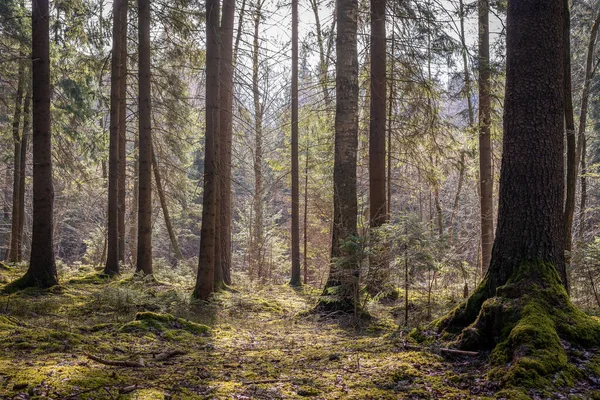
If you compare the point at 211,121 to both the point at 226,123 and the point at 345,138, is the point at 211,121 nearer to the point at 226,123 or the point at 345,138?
the point at 345,138

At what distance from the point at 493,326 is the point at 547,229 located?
44.3 inches

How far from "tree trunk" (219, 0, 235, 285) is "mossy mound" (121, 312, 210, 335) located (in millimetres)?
4614

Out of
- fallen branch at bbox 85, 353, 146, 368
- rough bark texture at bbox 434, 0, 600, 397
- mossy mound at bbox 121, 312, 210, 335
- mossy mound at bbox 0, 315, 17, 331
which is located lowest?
mossy mound at bbox 121, 312, 210, 335

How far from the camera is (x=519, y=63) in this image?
4.30 meters

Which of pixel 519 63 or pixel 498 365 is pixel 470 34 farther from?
pixel 498 365

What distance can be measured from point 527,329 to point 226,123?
877 centimetres

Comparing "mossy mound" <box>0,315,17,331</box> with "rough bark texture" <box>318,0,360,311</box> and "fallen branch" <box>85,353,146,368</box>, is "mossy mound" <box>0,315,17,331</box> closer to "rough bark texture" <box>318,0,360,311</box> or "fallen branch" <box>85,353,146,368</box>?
"fallen branch" <box>85,353,146,368</box>

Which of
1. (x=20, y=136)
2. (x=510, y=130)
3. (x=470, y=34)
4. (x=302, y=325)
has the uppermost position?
(x=470, y=34)

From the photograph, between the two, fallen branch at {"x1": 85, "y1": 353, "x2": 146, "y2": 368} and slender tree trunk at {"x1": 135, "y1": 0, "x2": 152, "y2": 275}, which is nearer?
fallen branch at {"x1": 85, "y1": 353, "x2": 146, "y2": 368}

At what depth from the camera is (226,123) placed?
424 inches

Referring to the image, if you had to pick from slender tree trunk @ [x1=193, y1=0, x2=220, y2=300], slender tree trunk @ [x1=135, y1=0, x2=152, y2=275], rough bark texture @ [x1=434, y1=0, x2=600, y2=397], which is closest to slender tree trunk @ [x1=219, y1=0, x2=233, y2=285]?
slender tree trunk @ [x1=135, y1=0, x2=152, y2=275]

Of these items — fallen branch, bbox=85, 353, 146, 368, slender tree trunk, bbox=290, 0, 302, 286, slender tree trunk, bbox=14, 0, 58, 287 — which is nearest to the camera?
fallen branch, bbox=85, 353, 146, 368

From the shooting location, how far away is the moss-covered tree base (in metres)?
3.18

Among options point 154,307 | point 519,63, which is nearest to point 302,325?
point 154,307
